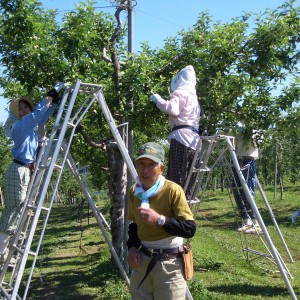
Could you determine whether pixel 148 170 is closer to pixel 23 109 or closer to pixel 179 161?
pixel 179 161

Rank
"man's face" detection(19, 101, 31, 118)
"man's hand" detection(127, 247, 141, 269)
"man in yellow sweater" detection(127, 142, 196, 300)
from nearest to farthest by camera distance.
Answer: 1. "man in yellow sweater" detection(127, 142, 196, 300)
2. "man's hand" detection(127, 247, 141, 269)
3. "man's face" detection(19, 101, 31, 118)

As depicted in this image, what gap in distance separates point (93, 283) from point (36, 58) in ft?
11.3

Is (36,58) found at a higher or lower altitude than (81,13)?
lower

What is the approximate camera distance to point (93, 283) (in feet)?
22.4

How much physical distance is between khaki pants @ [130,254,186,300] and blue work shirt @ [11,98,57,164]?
1986 millimetres

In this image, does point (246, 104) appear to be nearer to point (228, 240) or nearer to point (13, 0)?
point (13, 0)

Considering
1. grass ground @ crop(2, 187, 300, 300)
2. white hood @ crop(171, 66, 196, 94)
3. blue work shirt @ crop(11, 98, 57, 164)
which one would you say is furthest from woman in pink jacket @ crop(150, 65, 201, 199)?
grass ground @ crop(2, 187, 300, 300)

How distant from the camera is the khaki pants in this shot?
3.11 meters

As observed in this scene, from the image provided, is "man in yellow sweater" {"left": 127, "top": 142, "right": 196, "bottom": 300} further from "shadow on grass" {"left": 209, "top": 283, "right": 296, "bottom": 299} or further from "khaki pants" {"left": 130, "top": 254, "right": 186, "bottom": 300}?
"shadow on grass" {"left": 209, "top": 283, "right": 296, "bottom": 299}

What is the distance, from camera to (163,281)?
3.12m

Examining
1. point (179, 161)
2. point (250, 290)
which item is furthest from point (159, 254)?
point (250, 290)

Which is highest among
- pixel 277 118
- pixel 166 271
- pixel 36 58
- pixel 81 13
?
pixel 81 13

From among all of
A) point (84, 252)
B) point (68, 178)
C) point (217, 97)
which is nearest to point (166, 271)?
point (217, 97)

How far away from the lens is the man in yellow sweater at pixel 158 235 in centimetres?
306
